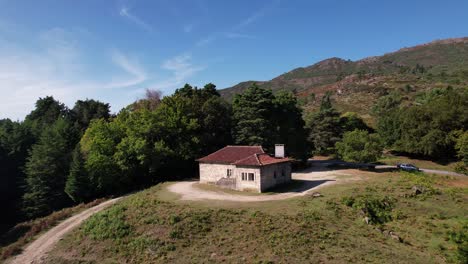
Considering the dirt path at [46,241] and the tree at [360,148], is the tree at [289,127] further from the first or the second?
the dirt path at [46,241]

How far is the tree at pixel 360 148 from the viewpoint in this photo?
42.8m

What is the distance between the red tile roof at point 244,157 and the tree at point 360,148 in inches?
520

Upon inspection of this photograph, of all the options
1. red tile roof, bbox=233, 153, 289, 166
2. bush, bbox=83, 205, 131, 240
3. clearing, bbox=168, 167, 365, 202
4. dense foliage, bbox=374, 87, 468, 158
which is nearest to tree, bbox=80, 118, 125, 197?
clearing, bbox=168, 167, 365, 202

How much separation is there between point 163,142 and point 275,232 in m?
24.6

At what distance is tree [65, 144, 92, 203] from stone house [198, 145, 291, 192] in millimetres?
15066

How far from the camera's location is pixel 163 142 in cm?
4128

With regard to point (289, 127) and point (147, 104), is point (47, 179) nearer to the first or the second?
point (147, 104)

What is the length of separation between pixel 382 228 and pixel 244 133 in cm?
2453

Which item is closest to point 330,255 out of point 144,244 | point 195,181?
point 144,244

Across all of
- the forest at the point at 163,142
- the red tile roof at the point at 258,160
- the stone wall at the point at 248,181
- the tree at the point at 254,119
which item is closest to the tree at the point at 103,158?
the forest at the point at 163,142

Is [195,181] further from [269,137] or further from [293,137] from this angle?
[293,137]

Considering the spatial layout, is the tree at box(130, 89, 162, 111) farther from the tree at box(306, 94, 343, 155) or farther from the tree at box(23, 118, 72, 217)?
the tree at box(306, 94, 343, 155)

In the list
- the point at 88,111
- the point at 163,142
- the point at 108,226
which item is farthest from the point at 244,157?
the point at 88,111

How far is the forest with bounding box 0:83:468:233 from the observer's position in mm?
38844
